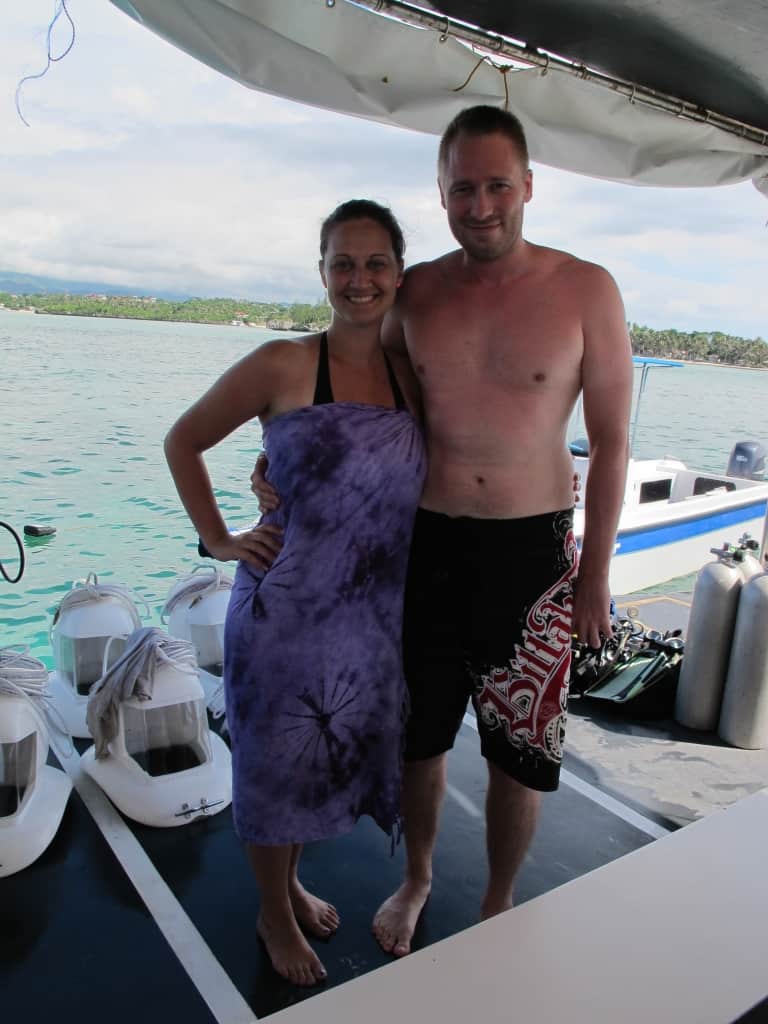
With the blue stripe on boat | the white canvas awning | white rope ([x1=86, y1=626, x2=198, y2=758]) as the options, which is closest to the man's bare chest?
the white canvas awning

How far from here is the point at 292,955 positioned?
178cm

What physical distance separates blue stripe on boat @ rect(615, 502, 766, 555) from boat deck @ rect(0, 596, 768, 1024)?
16.1 feet

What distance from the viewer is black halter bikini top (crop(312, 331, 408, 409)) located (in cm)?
165

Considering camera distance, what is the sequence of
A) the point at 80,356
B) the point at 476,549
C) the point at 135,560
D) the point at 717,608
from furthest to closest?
the point at 80,356, the point at 135,560, the point at 717,608, the point at 476,549

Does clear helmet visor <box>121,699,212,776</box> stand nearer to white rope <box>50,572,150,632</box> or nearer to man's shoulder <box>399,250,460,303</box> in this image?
white rope <box>50,572,150,632</box>

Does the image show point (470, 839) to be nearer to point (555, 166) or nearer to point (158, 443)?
point (555, 166)

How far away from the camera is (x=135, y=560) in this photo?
14086mm

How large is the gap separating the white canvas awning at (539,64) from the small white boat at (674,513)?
4.08 meters

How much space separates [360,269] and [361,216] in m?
0.12

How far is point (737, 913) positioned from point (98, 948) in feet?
4.79

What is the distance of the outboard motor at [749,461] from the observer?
409 inches

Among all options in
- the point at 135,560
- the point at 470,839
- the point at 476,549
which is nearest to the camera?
the point at 476,549

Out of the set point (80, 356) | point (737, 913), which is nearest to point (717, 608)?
point (737, 913)

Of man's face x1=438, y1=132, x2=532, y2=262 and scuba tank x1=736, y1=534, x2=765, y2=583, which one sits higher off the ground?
man's face x1=438, y1=132, x2=532, y2=262
